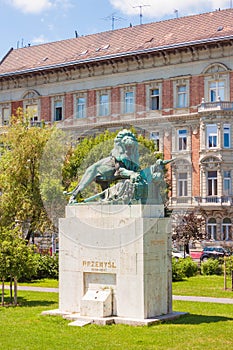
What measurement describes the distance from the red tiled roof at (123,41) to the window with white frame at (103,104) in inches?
134

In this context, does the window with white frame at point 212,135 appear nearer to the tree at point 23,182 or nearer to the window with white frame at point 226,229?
the window with white frame at point 226,229

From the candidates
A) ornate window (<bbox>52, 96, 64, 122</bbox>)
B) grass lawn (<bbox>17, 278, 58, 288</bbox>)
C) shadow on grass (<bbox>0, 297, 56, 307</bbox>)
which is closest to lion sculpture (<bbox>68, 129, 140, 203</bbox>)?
shadow on grass (<bbox>0, 297, 56, 307</bbox>)

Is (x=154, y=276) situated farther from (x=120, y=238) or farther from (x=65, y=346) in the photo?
(x=65, y=346)

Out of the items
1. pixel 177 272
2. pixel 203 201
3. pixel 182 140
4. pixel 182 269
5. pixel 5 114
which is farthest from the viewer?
pixel 5 114

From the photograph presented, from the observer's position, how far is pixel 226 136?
5075 centimetres

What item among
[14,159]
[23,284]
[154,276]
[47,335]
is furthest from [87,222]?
[14,159]

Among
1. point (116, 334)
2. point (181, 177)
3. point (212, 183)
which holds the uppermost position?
point (181, 177)

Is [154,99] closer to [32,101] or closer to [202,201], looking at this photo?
[202,201]

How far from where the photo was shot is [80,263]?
1730cm

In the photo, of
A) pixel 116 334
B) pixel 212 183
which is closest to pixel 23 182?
pixel 212 183

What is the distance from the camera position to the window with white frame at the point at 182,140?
52969 mm

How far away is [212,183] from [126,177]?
115ft

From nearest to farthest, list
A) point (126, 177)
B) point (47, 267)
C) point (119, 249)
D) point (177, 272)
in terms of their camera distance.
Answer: point (119, 249), point (126, 177), point (177, 272), point (47, 267)

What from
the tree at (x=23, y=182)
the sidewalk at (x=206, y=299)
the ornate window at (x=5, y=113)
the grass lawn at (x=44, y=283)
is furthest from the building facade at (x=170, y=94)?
the sidewalk at (x=206, y=299)
